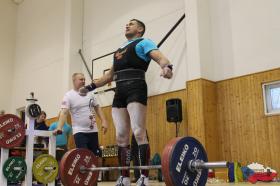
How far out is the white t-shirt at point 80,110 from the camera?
3316 millimetres

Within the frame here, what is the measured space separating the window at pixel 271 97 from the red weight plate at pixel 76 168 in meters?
Result: 3.09

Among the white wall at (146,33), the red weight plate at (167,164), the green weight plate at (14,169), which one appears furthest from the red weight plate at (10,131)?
the white wall at (146,33)

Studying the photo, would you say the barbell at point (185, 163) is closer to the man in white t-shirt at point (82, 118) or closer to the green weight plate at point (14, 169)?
the man in white t-shirt at point (82, 118)

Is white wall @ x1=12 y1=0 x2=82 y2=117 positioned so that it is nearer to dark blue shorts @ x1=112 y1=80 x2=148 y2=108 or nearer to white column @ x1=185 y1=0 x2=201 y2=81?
white column @ x1=185 y1=0 x2=201 y2=81

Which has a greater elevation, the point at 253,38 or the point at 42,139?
the point at 253,38

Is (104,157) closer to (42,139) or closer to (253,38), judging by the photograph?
(42,139)

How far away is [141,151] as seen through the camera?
2.33m

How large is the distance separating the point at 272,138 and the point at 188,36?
2.09 m

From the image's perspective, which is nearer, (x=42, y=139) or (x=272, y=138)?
(x=272, y=138)

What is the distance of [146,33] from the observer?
6836 millimetres

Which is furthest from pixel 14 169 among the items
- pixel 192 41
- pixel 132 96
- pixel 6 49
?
pixel 6 49

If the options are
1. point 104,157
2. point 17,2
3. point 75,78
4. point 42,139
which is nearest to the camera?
point 75,78

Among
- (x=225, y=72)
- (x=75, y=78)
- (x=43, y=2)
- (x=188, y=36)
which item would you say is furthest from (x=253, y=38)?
(x=43, y=2)

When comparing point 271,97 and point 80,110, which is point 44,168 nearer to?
point 80,110
